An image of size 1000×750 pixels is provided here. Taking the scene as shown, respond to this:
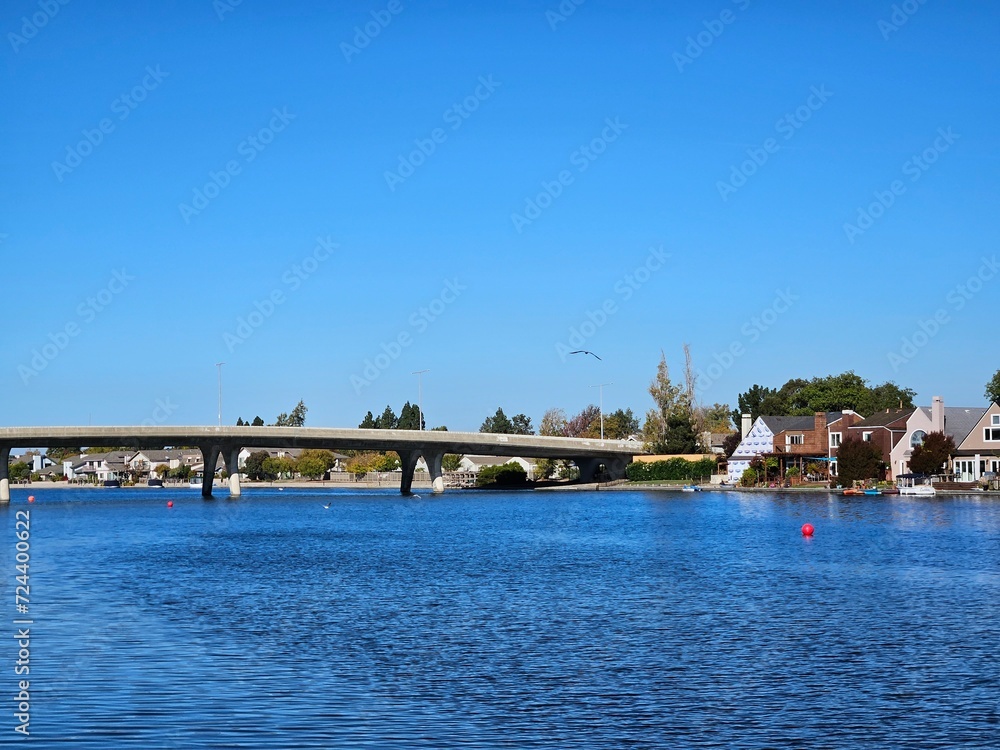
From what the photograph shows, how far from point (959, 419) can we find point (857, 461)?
14.8 metres

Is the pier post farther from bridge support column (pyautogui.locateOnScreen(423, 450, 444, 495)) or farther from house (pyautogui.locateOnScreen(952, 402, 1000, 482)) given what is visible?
house (pyautogui.locateOnScreen(952, 402, 1000, 482))

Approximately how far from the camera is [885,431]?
13950 cm

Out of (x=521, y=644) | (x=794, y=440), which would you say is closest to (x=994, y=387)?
(x=794, y=440)

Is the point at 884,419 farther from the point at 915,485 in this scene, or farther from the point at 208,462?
the point at 208,462

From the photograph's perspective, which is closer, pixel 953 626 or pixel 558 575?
pixel 953 626

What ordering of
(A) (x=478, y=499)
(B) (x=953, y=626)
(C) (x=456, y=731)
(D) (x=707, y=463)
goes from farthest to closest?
(D) (x=707, y=463) → (A) (x=478, y=499) → (B) (x=953, y=626) → (C) (x=456, y=731)

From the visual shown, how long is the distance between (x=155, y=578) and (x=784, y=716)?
116 ft

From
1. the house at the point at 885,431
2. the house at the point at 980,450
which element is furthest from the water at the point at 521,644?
the house at the point at 885,431

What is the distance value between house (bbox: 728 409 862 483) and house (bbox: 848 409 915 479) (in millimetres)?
3058

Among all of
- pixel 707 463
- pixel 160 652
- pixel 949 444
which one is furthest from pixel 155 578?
pixel 707 463

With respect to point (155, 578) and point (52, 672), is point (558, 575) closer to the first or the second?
point (155, 578)

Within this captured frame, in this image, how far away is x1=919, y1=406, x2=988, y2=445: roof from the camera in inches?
5285

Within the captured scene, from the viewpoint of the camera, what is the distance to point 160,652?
32188 millimetres

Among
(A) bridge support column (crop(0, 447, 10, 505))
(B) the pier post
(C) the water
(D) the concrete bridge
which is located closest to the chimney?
(D) the concrete bridge
